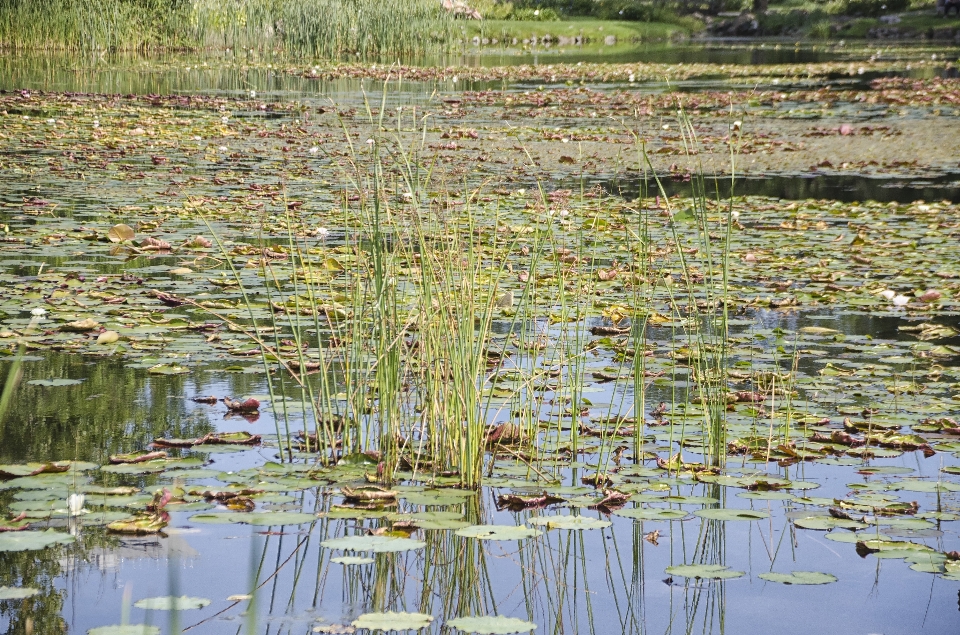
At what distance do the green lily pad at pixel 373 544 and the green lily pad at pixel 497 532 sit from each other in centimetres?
12

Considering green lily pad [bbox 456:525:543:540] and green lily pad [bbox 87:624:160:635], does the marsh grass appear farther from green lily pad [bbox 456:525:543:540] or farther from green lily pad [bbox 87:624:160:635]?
green lily pad [bbox 87:624:160:635]

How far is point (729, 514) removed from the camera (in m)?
3.03

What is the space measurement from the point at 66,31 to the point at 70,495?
20.8m

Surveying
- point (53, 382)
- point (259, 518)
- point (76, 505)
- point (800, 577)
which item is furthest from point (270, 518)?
point (53, 382)

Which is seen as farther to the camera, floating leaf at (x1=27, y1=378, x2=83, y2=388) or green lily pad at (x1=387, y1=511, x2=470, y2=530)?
floating leaf at (x1=27, y1=378, x2=83, y2=388)

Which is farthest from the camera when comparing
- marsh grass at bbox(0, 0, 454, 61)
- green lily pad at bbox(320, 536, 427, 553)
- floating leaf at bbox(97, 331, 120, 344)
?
marsh grass at bbox(0, 0, 454, 61)

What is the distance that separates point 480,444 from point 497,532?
1.45ft

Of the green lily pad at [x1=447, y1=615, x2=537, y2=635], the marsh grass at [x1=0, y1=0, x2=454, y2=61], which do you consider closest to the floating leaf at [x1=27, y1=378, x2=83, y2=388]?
the green lily pad at [x1=447, y1=615, x2=537, y2=635]

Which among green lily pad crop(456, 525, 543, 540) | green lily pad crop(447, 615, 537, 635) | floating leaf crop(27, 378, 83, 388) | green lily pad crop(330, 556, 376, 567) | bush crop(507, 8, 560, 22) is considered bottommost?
green lily pad crop(447, 615, 537, 635)

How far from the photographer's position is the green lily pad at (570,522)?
2918mm

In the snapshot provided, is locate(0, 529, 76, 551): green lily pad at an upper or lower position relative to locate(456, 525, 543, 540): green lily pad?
upper

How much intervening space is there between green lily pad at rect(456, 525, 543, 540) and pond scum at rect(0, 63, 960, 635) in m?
0.02

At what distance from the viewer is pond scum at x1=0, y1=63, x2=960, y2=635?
2.66m

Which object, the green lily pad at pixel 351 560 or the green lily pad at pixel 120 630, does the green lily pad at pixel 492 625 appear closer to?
the green lily pad at pixel 351 560
